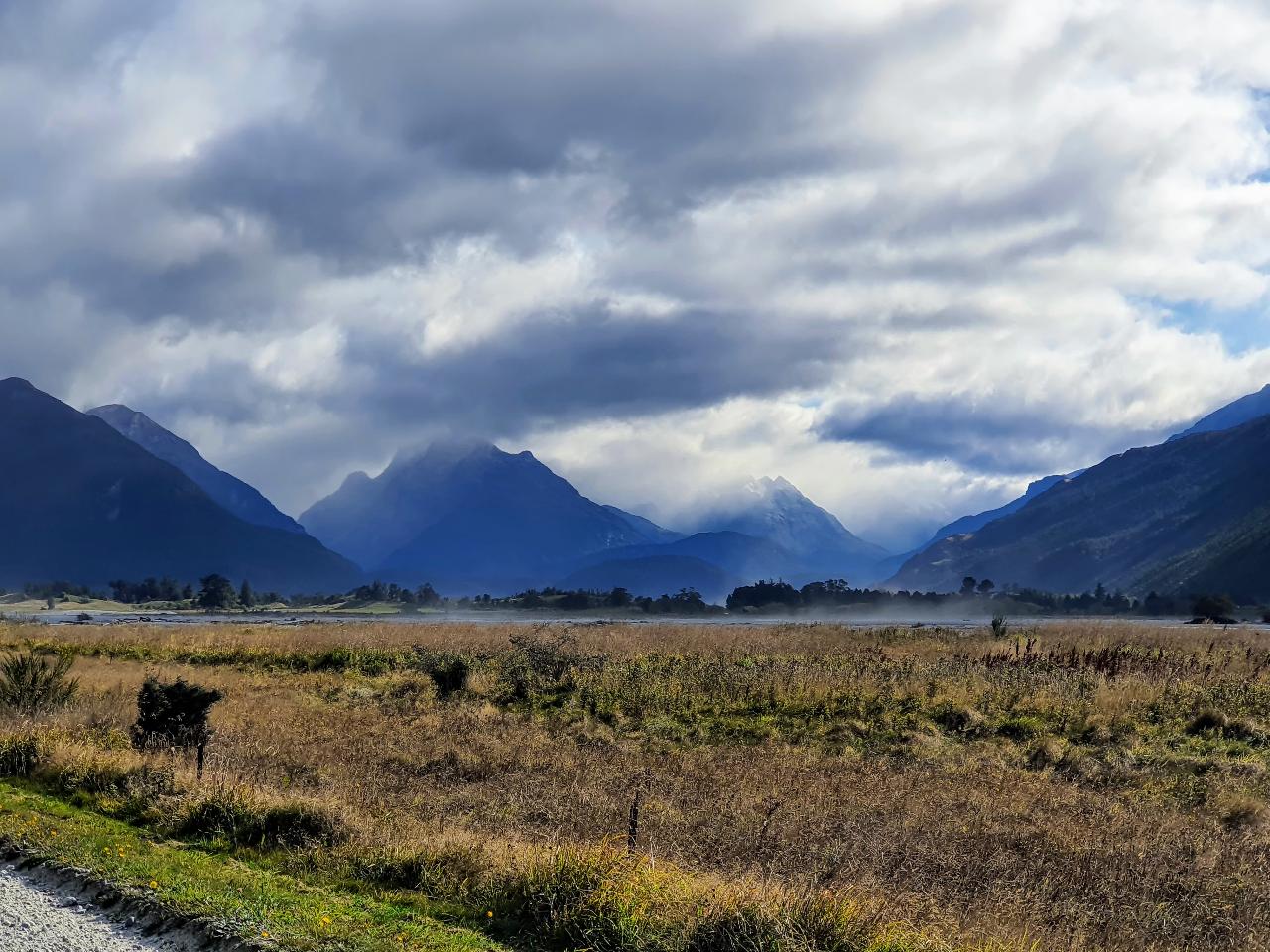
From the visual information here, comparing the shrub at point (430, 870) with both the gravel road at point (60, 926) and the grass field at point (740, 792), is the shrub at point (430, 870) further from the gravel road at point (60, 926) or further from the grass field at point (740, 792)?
the gravel road at point (60, 926)

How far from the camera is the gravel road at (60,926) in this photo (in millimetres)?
9609

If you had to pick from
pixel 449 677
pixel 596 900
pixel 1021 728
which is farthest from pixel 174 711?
pixel 1021 728

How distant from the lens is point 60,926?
10.1m

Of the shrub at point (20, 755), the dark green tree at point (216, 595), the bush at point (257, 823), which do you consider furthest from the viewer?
the dark green tree at point (216, 595)

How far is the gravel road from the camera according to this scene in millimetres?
9609

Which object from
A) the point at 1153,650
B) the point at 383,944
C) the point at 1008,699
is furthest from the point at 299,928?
the point at 1153,650

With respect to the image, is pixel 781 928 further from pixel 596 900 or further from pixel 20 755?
pixel 20 755

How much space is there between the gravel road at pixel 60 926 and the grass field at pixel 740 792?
1.68 metres

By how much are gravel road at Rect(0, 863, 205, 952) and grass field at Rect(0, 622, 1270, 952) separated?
1.68 m

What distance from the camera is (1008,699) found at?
26.9 m

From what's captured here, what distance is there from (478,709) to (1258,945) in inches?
839

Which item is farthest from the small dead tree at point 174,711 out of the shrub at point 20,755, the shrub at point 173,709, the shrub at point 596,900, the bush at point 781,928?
the bush at point 781,928

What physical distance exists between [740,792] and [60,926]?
10.9m

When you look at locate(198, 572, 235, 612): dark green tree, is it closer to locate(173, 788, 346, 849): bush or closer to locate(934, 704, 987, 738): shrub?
locate(934, 704, 987, 738): shrub
